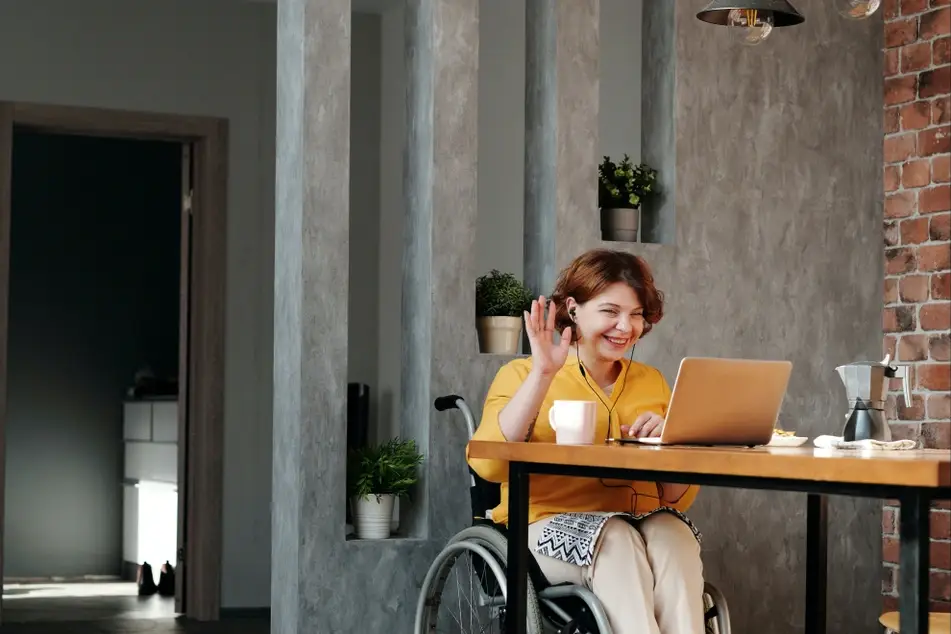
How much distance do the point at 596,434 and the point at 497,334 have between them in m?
0.74

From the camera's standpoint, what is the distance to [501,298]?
13.2ft

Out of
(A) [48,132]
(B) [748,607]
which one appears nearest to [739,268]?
(B) [748,607]

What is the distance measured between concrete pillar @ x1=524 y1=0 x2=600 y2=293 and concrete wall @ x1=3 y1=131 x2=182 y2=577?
4670 millimetres

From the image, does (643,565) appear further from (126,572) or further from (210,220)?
(126,572)

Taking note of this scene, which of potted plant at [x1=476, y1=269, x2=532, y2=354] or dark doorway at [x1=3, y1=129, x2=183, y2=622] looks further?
dark doorway at [x1=3, y1=129, x2=183, y2=622]

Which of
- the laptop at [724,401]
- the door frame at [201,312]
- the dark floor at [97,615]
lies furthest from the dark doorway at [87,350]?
the laptop at [724,401]

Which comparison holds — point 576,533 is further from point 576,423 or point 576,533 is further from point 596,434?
point 596,434

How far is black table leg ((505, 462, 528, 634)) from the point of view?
289cm

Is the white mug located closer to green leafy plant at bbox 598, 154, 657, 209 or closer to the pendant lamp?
the pendant lamp

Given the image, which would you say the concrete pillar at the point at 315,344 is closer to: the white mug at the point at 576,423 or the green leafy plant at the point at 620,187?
the green leafy plant at the point at 620,187

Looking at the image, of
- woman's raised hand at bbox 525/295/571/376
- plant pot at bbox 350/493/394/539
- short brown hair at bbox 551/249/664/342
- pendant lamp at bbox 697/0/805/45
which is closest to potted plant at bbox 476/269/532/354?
plant pot at bbox 350/493/394/539

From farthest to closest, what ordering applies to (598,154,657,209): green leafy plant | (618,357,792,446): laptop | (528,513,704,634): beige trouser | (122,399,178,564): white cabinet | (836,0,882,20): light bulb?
1. (122,399,178,564): white cabinet
2. (598,154,657,209): green leafy plant
3. (836,0,882,20): light bulb
4. (528,513,704,634): beige trouser
5. (618,357,792,446): laptop

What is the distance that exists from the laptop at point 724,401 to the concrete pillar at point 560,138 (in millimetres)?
1301

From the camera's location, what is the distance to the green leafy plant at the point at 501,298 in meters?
4.03
